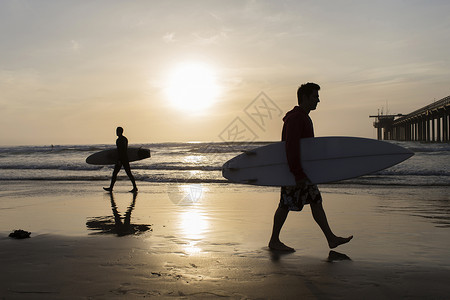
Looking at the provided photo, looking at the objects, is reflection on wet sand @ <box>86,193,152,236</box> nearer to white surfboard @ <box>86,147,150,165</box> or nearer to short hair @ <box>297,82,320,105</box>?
short hair @ <box>297,82,320,105</box>

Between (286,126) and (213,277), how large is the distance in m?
1.65

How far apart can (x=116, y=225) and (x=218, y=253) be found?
2.30m

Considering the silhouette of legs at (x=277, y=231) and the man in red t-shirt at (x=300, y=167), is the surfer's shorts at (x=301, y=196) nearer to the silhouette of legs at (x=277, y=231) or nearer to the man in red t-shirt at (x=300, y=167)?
the man in red t-shirt at (x=300, y=167)

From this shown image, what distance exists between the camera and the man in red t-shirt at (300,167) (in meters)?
3.85

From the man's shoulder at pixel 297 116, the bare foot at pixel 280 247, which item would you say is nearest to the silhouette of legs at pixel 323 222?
the bare foot at pixel 280 247

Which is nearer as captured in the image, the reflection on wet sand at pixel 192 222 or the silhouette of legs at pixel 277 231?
the silhouette of legs at pixel 277 231

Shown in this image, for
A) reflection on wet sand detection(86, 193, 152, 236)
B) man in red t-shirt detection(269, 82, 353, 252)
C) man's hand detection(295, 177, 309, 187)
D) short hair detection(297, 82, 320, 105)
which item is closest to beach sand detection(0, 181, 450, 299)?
reflection on wet sand detection(86, 193, 152, 236)

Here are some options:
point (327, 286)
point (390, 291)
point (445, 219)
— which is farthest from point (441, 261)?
point (445, 219)

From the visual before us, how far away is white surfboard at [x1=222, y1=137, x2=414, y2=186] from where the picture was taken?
4.25 meters

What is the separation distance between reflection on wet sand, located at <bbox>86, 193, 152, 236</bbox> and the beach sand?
1 centimetres

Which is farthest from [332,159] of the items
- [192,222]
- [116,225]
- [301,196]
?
[116,225]

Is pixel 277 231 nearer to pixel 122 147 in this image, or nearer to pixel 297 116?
pixel 297 116

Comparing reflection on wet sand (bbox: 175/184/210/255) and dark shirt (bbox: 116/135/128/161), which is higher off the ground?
dark shirt (bbox: 116/135/128/161)

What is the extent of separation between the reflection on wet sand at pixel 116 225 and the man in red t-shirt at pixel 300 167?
2.11 metres
